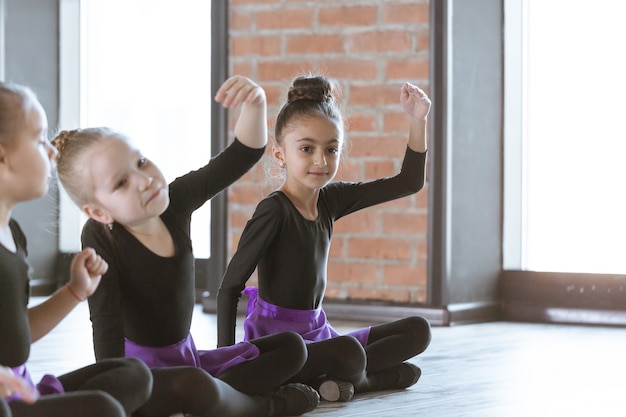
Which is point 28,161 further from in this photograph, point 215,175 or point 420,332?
point 420,332

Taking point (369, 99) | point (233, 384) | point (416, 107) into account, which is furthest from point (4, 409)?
point (369, 99)

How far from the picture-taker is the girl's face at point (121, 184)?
72.4 inches

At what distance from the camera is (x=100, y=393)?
1.57 meters

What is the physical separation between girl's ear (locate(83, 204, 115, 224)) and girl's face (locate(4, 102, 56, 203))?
0.82 feet

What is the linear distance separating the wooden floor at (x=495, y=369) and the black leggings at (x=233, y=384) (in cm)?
11

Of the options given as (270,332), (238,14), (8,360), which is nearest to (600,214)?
(238,14)

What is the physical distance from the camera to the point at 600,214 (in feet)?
11.8

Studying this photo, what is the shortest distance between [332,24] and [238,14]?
38 cm

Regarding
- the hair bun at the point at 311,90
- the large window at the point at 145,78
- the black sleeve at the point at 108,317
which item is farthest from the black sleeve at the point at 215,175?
the large window at the point at 145,78

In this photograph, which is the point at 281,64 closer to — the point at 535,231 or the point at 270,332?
the point at 535,231

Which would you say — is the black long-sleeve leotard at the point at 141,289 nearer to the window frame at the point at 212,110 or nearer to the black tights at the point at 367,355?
the black tights at the point at 367,355

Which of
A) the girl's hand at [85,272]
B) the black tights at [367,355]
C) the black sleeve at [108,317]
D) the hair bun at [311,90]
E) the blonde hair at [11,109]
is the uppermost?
the hair bun at [311,90]

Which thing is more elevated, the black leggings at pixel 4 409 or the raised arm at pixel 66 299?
the raised arm at pixel 66 299

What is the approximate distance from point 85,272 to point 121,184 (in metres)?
0.25
